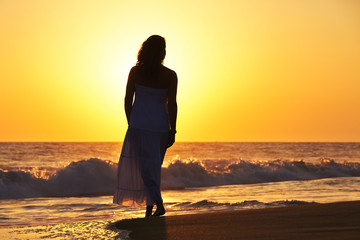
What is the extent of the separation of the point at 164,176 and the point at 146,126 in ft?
54.4

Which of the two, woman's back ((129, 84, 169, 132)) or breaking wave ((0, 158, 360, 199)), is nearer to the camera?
woman's back ((129, 84, 169, 132))

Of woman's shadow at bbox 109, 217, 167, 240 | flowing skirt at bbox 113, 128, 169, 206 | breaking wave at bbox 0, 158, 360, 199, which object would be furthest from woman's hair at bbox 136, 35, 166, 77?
breaking wave at bbox 0, 158, 360, 199

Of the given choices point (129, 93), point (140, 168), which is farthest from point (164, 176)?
point (129, 93)

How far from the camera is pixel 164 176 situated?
71.2 ft

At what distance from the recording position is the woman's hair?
5.18m

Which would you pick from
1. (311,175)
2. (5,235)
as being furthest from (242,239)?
(311,175)

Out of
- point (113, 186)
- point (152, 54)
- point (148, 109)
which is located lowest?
point (113, 186)

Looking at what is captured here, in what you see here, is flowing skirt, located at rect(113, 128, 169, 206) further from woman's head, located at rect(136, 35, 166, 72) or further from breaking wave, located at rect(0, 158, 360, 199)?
breaking wave, located at rect(0, 158, 360, 199)

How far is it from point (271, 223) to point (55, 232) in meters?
1.72

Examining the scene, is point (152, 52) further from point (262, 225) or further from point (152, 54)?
point (262, 225)

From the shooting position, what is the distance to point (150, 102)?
530 centimetres

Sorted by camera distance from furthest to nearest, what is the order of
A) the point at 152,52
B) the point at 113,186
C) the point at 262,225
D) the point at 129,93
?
the point at 113,186 → the point at 129,93 → the point at 152,52 → the point at 262,225

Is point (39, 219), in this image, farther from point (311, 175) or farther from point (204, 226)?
point (311, 175)

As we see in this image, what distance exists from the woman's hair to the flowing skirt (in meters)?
0.62
